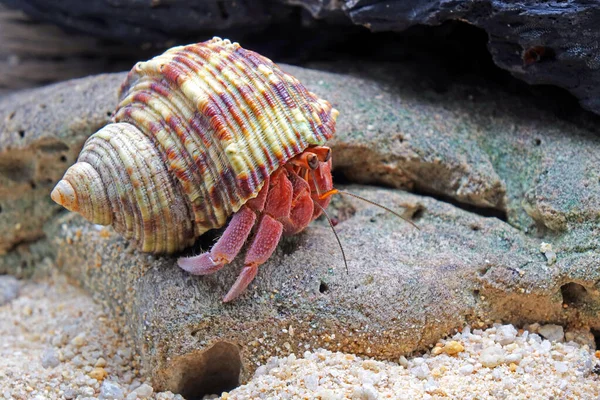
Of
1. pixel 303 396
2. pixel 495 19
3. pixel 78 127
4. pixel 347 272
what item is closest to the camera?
pixel 303 396

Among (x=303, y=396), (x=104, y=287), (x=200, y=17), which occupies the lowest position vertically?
(x=104, y=287)

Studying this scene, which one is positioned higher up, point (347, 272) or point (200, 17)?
point (200, 17)

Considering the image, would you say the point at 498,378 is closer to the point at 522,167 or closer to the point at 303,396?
the point at 303,396

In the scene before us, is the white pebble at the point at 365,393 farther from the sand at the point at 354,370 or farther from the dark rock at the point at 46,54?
the dark rock at the point at 46,54

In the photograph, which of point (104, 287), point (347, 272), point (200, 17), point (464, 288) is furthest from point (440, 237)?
point (200, 17)

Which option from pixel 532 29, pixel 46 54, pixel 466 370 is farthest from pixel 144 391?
pixel 46 54

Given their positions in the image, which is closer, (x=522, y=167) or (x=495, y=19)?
(x=495, y=19)

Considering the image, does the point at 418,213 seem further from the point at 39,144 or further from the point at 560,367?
the point at 39,144
